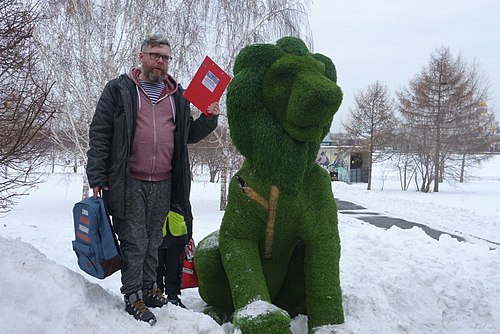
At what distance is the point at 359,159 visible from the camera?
2891cm

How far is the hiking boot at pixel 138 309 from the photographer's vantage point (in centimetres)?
240

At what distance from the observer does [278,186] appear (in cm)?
278

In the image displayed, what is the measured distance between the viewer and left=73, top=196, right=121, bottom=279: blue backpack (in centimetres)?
245

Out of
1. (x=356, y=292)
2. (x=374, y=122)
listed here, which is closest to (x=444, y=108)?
(x=374, y=122)

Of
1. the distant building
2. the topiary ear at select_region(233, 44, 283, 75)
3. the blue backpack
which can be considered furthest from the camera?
the distant building

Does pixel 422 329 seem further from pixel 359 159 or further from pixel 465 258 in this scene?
pixel 359 159

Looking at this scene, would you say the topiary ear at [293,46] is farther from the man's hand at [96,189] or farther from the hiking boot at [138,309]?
the hiking boot at [138,309]

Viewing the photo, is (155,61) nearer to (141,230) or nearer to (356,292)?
(141,230)

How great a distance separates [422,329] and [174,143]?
7.33 ft

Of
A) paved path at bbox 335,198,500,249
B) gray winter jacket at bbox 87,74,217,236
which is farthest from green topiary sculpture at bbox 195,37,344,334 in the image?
paved path at bbox 335,198,500,249

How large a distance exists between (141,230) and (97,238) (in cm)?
28

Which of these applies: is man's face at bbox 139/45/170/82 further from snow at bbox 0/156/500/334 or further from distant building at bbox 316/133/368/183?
distant building at bbox 316/133/368/183

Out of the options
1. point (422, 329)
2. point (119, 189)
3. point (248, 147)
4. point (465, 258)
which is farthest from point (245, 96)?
point (465, 258)

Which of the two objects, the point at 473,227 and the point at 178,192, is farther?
the point at 473,227
